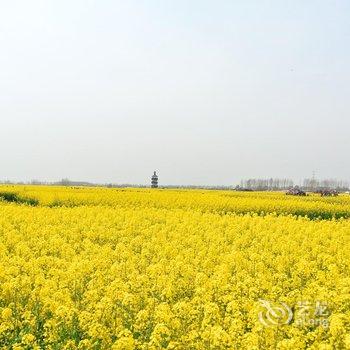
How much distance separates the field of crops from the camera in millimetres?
5883

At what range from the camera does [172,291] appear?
26.2ft

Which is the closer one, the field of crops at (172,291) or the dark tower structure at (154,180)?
the field of crops at (172,291)

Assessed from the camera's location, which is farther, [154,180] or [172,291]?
[154,180]

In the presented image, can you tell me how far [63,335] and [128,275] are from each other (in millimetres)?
2603

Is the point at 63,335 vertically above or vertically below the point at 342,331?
below

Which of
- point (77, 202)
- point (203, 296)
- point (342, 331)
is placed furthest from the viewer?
point (77, 202)

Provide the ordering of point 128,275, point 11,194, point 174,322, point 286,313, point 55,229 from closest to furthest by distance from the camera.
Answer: point 174,322 < point 286,313 < point 128,275 < point 55,229 < point 11,194

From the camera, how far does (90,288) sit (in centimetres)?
822

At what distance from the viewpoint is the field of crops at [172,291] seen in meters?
5.88

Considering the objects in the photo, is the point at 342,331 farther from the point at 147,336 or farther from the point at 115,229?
the point at 115,229

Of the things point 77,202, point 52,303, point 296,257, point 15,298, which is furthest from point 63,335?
point 77,202

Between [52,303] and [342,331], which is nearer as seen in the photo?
[342,331]

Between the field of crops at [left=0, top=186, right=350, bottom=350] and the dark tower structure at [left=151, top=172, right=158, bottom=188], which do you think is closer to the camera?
the field of crops at [left=0, top=186, right=350, bottom=350]

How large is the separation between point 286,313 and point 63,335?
10.3 ft
